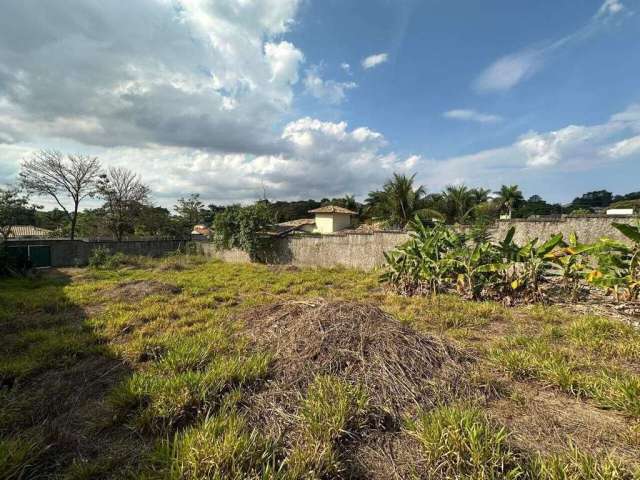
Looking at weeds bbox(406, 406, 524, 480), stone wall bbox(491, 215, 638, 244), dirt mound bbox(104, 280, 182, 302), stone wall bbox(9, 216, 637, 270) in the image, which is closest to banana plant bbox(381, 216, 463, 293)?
stone wall bbox(491, 215, 638, 244)

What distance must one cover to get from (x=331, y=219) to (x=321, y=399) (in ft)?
79.4

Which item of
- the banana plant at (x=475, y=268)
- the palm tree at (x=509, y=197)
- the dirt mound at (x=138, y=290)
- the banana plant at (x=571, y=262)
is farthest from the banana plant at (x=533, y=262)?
the palm tree at (x=509, y=197)

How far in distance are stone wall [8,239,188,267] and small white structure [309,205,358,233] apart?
41.6 feet

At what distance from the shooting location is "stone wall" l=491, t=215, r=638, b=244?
5.83m

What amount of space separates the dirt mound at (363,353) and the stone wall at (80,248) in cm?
1675

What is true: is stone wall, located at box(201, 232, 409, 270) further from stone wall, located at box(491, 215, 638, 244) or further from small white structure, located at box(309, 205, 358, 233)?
small white structure, located at box(309, 205, 358, 233)

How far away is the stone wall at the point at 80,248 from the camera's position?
598 inches

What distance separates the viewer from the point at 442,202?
957 inches

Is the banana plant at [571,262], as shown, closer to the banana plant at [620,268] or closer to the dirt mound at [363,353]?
the banana plant at [620,268]

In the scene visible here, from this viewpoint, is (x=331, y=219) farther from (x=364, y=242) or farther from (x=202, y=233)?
(x=202, y=233)

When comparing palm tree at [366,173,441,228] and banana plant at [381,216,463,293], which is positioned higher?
palm tree at [366,173,441,228]

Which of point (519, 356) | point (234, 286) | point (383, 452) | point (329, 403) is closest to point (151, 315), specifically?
point (234, 286)

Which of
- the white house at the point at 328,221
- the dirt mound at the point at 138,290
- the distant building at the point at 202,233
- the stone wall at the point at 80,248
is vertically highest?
the white house at the point at 328,221

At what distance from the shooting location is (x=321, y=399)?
2.15 metres
